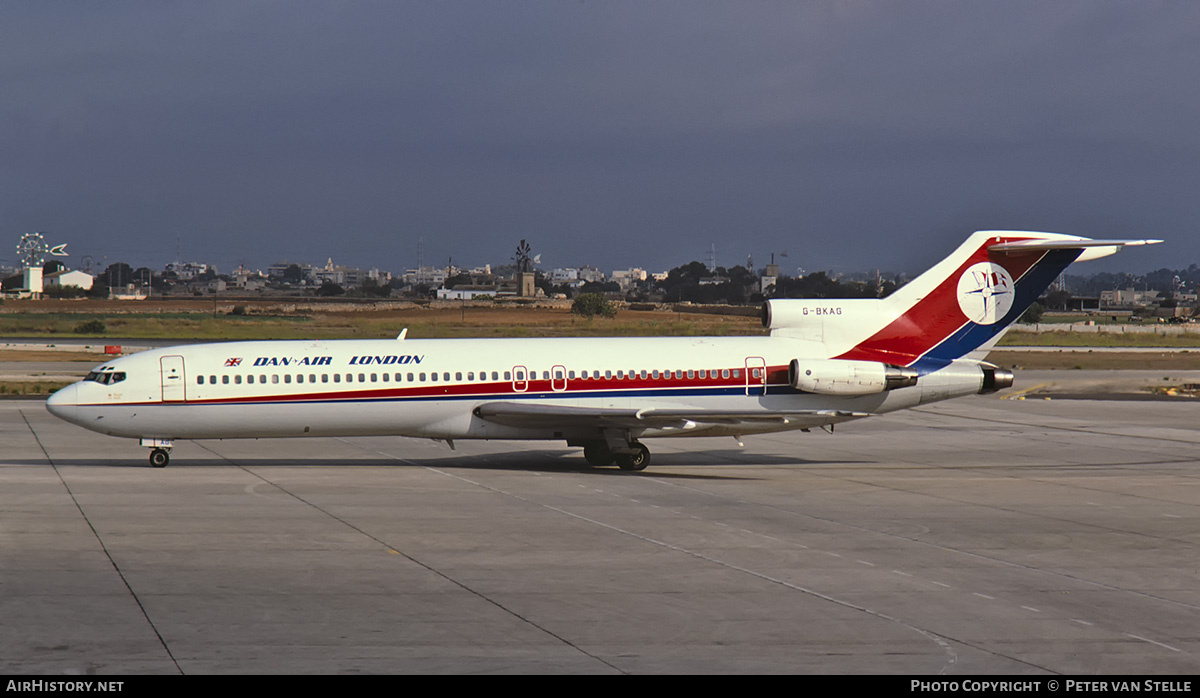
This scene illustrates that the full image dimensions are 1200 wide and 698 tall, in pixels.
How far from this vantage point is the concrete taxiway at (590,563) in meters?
13.2

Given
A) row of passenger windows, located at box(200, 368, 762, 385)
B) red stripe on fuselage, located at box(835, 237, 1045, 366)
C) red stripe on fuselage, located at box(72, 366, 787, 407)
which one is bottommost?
red stripe on fuselage, located at box(72, 366, 787, 407)

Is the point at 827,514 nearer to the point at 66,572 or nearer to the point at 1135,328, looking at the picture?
the point at 66,572

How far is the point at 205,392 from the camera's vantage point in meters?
28.6

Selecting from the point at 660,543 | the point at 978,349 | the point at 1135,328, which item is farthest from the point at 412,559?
the point at 1135,328

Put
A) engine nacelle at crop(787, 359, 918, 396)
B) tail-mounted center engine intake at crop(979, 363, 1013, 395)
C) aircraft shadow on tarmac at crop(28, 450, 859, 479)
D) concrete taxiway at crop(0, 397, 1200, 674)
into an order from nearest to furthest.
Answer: concrete taxiway at crop(0, 397, 1200, 674)
aircraft shadow on tarmac at crop(28, 450, 859, 479)
engine nacelle at crop(787, 359, 918, 396)
tail-mounted center engine intake at crop(979, 363, 1013, 395)

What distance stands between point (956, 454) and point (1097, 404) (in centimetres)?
1849

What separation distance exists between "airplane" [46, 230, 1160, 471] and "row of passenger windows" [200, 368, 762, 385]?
0.11ft

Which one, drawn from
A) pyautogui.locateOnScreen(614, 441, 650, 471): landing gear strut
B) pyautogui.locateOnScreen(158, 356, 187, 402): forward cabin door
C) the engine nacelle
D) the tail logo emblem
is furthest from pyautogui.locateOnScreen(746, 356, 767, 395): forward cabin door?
pyautogui.locateOnScreen(158, 356, 187, 402): forward cabin door

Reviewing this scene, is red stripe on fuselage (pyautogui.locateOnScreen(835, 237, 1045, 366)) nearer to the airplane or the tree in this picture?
the airplane

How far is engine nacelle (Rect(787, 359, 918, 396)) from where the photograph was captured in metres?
30.0

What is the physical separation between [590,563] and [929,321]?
16106 mm

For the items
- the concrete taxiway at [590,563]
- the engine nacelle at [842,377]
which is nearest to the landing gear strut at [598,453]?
the concrete taxiway at [590,563]

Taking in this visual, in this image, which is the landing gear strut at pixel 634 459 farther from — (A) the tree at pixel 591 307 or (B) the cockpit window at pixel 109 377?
(A) the tree at pixel 591 307

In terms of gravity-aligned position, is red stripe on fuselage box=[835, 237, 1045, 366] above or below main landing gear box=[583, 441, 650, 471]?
above
